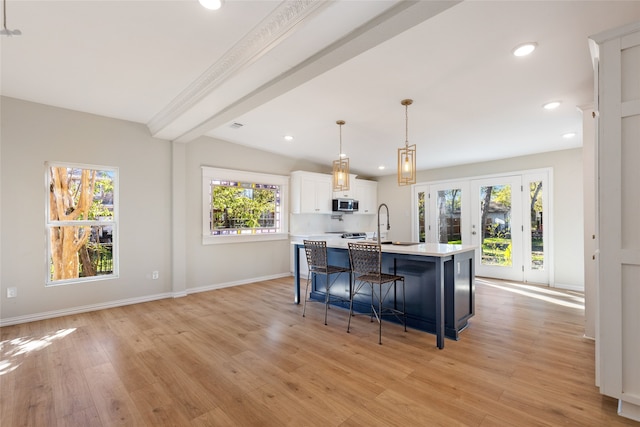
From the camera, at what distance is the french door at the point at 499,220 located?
5.51m

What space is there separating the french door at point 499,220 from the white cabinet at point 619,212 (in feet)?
11.6

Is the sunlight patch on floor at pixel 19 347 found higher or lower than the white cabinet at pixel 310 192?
lower

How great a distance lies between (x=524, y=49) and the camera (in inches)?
93.2

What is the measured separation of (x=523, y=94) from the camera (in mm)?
3170

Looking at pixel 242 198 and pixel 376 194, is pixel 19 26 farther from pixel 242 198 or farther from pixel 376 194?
pixel 376 194

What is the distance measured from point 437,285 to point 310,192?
3.95 m

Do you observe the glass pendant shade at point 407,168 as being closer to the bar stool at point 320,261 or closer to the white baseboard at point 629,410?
the bar stool at point 320,261

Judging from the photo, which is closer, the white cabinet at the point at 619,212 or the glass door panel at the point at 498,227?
the white cabinet at the point at 619,212

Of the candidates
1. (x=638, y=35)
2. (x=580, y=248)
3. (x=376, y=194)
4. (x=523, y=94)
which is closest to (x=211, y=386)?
(x=638, y=35)

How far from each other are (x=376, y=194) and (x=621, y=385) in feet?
21.3

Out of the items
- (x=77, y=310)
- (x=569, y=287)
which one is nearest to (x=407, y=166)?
(x=569, y=287)

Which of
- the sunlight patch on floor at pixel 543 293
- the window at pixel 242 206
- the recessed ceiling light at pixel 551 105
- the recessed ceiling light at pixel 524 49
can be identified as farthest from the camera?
the window at pixel 242 206

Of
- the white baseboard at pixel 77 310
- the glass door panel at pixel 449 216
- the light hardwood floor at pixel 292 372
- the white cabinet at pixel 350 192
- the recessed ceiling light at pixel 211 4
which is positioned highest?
the recessed ceiling light at pixel 211 4

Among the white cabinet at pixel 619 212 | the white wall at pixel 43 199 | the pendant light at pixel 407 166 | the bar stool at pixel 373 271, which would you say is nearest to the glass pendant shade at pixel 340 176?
the pendant light at pixel 407 166
